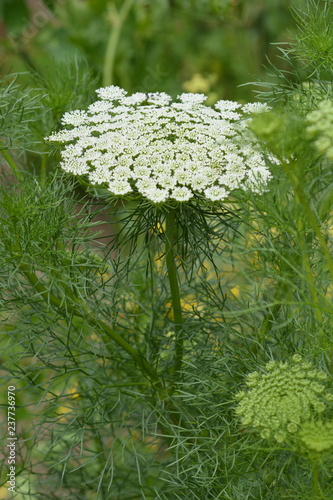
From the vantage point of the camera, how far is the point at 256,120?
1.47ft

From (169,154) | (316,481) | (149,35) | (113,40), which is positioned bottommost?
(316,481)

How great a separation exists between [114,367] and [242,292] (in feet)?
0.82

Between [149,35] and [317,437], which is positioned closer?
[317,437]

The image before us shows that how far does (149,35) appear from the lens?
2.02 m

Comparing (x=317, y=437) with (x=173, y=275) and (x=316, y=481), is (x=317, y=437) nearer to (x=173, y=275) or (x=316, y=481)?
(x=316, y=481)

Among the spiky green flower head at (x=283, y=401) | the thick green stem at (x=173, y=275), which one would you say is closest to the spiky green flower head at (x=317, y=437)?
the spiky green flower head at (x=283, y=401)

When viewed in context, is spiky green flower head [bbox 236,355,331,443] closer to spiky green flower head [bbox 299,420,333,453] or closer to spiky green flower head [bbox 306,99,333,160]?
spiky green flower head [bbox 299,420,333,453]

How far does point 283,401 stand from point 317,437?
0.07 metres

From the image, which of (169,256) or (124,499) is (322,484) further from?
(124,499)

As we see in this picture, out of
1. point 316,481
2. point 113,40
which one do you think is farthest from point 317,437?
point 113,40

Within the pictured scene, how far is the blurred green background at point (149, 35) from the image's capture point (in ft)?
5.51

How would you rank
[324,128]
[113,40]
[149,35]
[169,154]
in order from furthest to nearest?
1. [149,35]
2. [113,40]
3. [169,154]
4. [324,128]

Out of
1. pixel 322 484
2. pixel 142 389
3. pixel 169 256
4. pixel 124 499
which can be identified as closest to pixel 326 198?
Result: pixel 169 256

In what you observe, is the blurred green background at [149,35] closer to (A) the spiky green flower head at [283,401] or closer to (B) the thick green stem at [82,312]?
(B) the thick green stem at [82,312]
